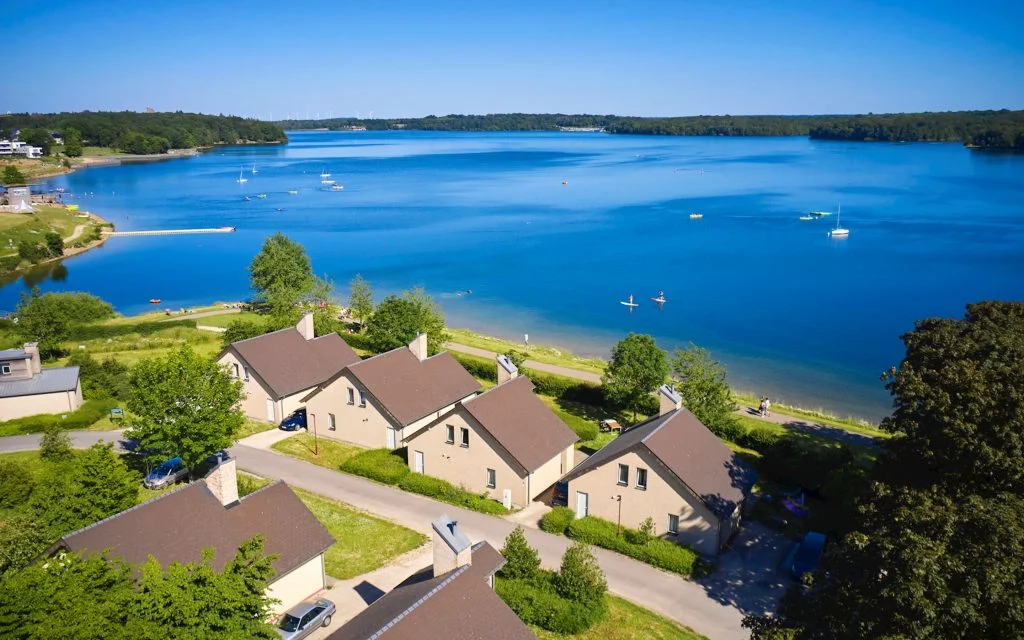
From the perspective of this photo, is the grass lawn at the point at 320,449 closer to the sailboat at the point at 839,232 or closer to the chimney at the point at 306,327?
the chimney at the point at 306,327

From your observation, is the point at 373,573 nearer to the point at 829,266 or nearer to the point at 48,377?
the point at 48,377

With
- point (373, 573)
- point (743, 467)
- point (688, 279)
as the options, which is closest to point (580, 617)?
point (373, 573)

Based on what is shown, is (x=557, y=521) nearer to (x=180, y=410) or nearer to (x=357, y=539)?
(x=357, y=539)

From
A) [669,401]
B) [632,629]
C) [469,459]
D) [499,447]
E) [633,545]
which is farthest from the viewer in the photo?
[669,401]

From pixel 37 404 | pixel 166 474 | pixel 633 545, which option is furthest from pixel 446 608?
pixel 37 404

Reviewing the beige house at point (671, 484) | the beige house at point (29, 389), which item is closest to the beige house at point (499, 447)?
the beige house at point (671, 484)

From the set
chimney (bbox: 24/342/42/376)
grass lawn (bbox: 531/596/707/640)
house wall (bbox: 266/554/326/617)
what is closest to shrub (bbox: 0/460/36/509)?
house wall (bbox: 266/554/326/617)
